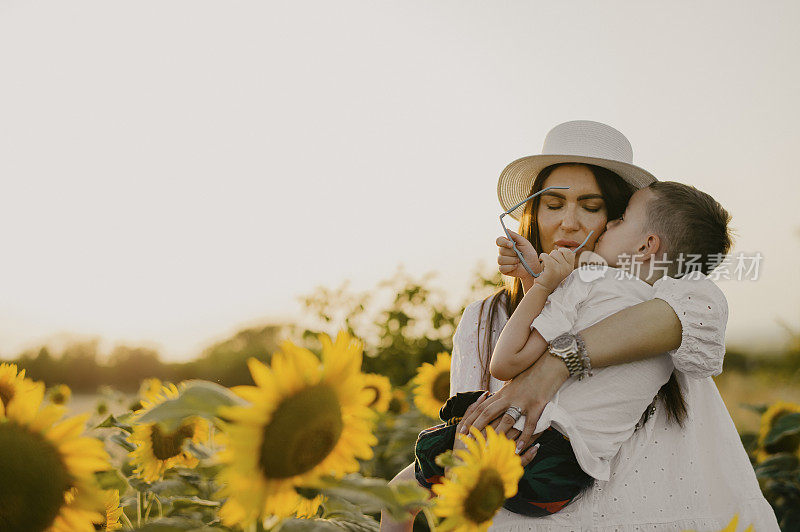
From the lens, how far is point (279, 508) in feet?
2.81

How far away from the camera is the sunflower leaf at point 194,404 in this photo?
2.67 ft

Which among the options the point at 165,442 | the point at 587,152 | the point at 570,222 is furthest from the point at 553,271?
the point at 165,442

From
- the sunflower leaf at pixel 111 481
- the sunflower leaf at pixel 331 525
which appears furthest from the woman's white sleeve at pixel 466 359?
the sunflower leaf at pixel 111 481

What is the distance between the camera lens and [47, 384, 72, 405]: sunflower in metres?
4.06

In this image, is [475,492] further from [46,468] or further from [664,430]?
[664,430]

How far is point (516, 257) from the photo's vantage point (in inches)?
76.5

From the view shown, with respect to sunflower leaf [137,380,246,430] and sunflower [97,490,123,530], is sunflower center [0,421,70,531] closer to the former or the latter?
sunflower leaf [137,380,246,430]

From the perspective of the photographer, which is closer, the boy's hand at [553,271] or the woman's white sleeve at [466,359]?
the boy's hand at [553,271]

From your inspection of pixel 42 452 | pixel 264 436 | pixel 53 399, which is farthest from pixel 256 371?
pixel 53 399

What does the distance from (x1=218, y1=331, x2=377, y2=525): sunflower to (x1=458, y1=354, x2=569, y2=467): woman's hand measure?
701 mm

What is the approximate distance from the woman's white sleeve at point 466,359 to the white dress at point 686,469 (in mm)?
686

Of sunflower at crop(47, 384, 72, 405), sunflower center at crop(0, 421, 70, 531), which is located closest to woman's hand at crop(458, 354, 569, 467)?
sunflower center at crop(0, 421, 70, 531)

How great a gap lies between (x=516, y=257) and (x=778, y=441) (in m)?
2.61

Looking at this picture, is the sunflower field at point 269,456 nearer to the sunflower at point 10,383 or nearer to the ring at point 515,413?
the sunflower at point 10,383
